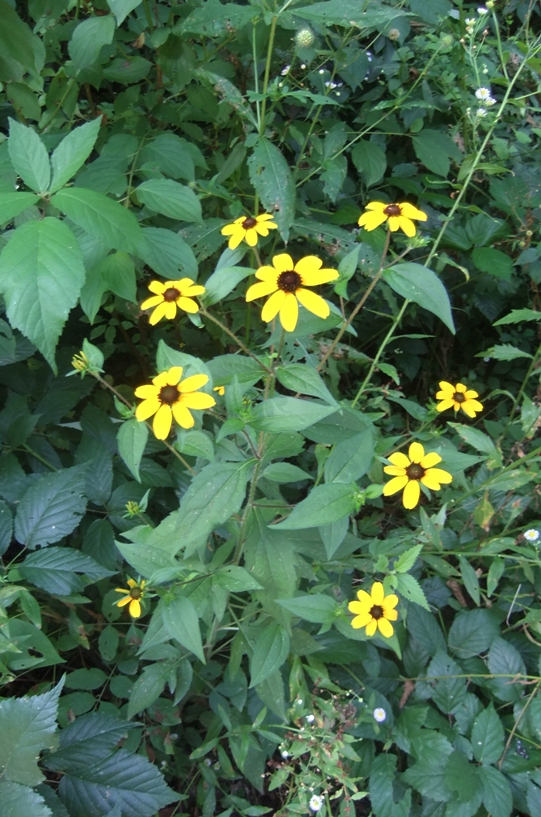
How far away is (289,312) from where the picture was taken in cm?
86

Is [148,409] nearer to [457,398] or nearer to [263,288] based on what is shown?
[263,288]

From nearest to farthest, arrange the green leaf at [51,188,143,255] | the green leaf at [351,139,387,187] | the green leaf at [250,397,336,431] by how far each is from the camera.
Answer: the green leaf at [250,397,336,431] < the green leaf at [51,188,143,255] < the green leaf at [351,139,387,187]

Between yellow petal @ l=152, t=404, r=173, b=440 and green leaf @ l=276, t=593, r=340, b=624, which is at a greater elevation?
yellow petal @ l=152, t=404, r=173, b=440

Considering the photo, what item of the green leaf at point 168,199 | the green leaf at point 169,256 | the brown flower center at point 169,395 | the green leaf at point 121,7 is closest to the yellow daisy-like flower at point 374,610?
the brown flower center at point 169,395

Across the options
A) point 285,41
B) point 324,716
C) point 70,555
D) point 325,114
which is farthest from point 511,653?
point 325,114

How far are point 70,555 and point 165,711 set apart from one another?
45cm

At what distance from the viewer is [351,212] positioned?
70.7 inches

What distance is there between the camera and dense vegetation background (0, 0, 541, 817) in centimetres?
96

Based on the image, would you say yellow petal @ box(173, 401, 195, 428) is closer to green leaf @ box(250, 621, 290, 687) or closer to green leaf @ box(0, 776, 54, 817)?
green leaf @ box(250, 621, 290, 687)

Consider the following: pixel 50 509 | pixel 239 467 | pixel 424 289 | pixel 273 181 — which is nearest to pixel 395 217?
pixel 424 289

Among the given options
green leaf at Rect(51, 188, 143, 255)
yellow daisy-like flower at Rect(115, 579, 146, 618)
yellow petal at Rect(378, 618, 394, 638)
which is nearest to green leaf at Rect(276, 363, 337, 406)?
green leaf at Rect(51, 188, 143, 255)

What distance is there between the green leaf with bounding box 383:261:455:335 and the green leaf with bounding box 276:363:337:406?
191 millimetres

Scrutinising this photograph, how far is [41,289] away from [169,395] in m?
0.24

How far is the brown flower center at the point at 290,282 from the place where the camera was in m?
0.88
